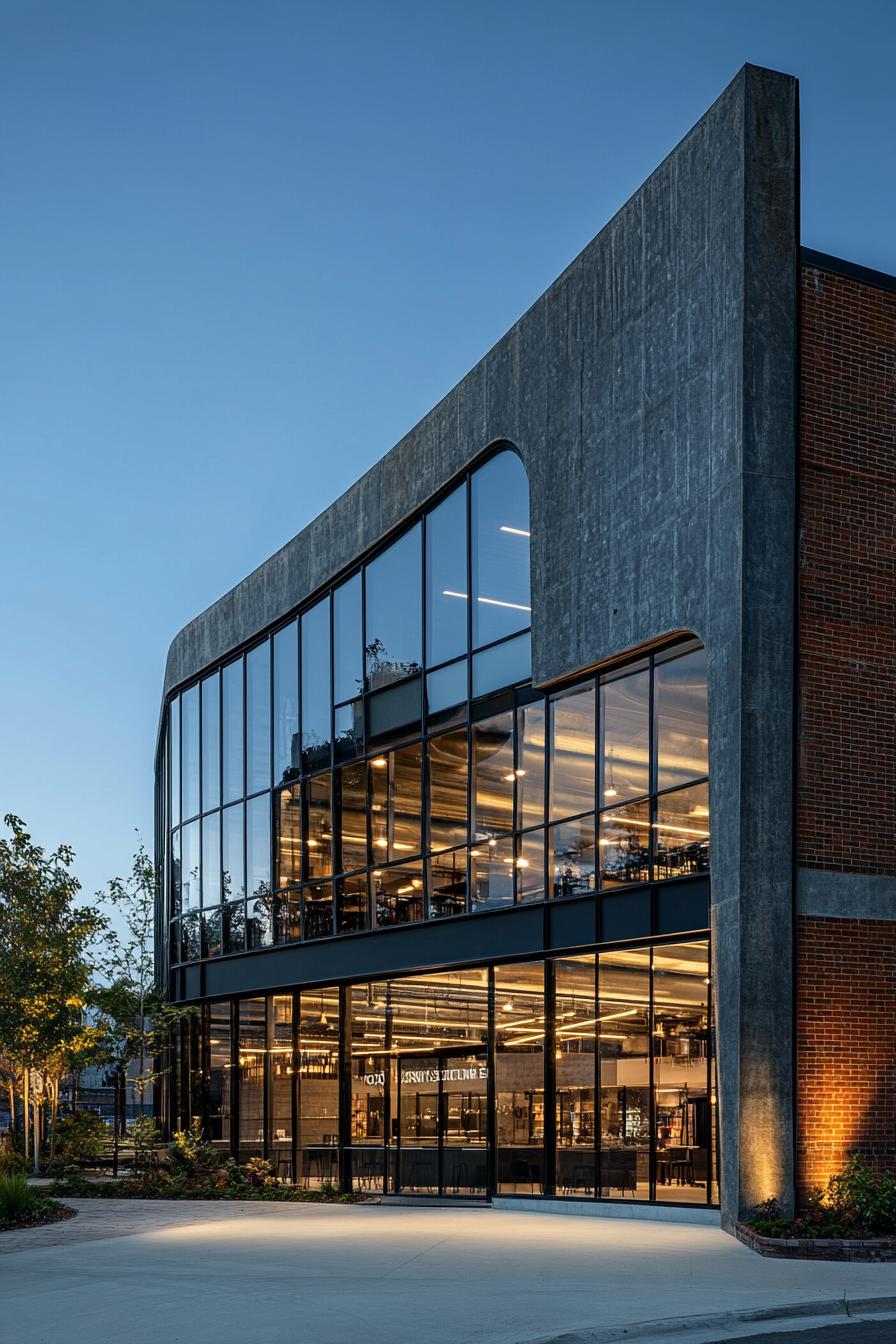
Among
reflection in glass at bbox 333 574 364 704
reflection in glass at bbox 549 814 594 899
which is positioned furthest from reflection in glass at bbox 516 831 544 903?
reflection in glass at bbox 333 574 364 704

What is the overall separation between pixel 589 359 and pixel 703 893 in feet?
27.7

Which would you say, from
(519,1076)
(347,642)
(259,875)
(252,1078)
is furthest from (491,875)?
(252,1078)

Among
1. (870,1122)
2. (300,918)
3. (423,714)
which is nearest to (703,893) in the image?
(870,1122)

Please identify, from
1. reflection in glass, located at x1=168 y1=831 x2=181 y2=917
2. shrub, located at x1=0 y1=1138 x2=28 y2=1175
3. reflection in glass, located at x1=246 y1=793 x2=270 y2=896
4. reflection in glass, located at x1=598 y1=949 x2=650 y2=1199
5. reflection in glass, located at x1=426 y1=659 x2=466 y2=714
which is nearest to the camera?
reflection in glass, located at x1=598 y1=949 x2=650 y2=1199

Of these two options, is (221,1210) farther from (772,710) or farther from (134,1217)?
(772,710)

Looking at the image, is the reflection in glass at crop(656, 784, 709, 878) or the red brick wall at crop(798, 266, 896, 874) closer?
the red brick wall at crop(798, 266, 896, 874)

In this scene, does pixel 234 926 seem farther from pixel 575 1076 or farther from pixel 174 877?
pixel 575 1076

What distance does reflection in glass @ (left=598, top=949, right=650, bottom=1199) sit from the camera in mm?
20672

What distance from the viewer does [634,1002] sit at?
69.0 feet

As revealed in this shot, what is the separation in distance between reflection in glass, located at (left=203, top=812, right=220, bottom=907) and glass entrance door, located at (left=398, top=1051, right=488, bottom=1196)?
948cm

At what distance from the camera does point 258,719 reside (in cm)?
3344

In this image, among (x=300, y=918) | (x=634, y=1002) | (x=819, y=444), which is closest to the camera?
(x=819, y=444)

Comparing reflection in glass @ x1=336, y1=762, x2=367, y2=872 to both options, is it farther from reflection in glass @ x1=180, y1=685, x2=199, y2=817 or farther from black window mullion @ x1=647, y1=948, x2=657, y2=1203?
black window mullion @ x1=647, y1=948, x2=657, y2=1203

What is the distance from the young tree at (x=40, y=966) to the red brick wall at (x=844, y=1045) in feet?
49.4
